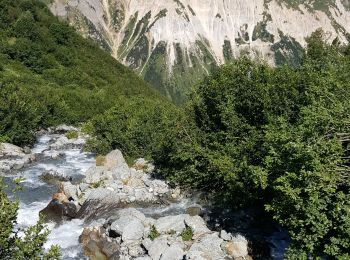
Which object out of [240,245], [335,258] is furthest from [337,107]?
[240,245]

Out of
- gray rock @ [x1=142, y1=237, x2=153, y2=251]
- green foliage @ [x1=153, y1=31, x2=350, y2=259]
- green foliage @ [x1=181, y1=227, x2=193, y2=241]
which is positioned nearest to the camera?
green foliage @ [x1=153, y1=31, x2=350, y2=259]

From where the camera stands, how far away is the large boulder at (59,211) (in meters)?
35.0

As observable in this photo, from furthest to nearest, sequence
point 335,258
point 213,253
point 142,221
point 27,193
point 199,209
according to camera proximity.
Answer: point 27,193 < point 199,209 < point 142,221 < point 213,253 < point 335,258

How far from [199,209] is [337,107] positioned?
18366mm

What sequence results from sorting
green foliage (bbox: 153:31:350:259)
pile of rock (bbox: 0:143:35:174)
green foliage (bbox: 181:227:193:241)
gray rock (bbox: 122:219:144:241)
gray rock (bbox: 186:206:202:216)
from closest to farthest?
green foliage (bbox: 153:31:350:259), green foliage (bbox: 181:227:193:241), gray rock (bbox: 122:219:144:241), gray rock (bbox: 186:206:202:216), pile of rock (bbox: 0:143:35:174)

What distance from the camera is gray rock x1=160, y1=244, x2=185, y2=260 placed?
89.6 ft

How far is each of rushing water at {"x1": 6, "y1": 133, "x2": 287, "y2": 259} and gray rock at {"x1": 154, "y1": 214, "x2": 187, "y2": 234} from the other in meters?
4.42

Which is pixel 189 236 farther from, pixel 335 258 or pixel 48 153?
pixel 48 153

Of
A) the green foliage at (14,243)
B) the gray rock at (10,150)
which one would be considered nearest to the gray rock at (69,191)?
the gray rock at (10,150)

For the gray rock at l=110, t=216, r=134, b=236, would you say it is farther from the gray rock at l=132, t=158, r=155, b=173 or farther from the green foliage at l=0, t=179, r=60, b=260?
the gray rock at l=132, t=158, r=155, b=173

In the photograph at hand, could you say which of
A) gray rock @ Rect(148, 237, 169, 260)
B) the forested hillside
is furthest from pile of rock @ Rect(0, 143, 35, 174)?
gray rock @ Rect(148, 237, 169, 260)

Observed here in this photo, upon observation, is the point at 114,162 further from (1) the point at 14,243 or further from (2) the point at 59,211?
(1) the point at 14,243

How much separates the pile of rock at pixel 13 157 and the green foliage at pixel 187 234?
28.1 m

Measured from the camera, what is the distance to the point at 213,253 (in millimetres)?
27828
